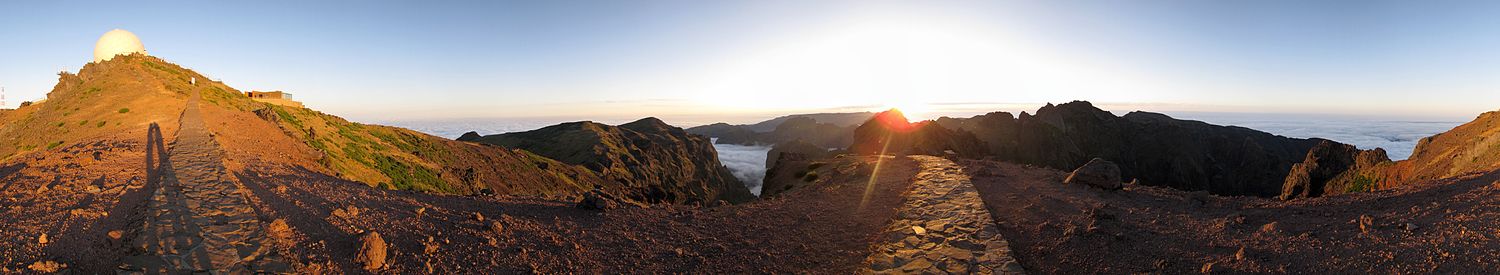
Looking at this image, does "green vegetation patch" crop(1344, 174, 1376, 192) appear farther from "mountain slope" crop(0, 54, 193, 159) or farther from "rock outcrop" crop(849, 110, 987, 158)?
"mountain slope" crop(0, 54, 193, 159)

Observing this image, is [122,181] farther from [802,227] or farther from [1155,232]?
[1155,232]

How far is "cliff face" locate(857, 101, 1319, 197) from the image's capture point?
119m

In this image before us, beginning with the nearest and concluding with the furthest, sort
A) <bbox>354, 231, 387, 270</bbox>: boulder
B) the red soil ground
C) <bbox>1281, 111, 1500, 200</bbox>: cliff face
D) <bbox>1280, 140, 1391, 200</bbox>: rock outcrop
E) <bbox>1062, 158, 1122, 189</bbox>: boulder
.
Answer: <bbox>354, 231, 387, 270</bbox>: boulder < the red soil ground < <bbox>1281, 111, 1500, 200</bbox>: cliff face < <bbox>1062, 158, 1122, 189</bbox>: boulder < <bbox>1280, 140, 1391, 200</bbox>: rock outcrop

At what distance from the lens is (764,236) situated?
47.1 feet

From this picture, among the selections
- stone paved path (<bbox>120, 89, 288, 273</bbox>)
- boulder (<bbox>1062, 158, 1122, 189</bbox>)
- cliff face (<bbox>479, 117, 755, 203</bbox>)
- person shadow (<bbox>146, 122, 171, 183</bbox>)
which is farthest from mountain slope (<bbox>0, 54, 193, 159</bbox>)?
cliff face (<bbox>479, 117, 755, 203</bbox>)

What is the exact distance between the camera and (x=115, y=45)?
164 feet

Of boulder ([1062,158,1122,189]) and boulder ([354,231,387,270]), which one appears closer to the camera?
boulder ([354,231,387,270])

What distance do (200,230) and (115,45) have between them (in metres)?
65.9

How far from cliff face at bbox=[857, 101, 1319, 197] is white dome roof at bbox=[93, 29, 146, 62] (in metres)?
131

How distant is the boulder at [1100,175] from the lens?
66.0 ft

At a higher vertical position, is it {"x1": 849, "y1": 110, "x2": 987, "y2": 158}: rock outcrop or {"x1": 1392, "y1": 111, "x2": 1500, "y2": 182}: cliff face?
{"x1": 1392, "y1": 111, "x2": 1500, "y2": 182}: cliff face

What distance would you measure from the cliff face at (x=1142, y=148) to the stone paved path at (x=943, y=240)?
10534 cm

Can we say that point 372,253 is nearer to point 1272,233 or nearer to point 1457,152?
point 1272,233

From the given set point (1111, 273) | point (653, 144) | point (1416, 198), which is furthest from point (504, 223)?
point (653, 144)
